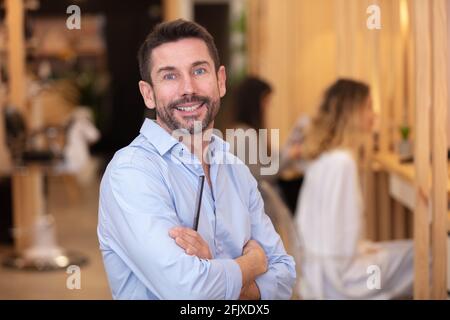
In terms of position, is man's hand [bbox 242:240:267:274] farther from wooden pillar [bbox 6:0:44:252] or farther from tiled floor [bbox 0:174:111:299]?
wooden pillar [bbox 6:0:44:252]

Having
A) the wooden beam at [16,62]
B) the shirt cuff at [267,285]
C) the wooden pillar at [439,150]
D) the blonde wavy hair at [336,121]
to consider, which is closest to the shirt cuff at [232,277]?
the shirt cuff at [267,285]

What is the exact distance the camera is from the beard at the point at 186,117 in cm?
171

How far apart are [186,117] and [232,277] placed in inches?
13.0

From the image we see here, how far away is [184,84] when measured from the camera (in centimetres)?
170

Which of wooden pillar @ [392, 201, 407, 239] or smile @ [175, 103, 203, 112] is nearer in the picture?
smile @ [175, 103, 203, 112]

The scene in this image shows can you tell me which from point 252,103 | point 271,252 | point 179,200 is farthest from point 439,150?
point 252,103

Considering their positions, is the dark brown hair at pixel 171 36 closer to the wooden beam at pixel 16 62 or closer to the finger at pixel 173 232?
the finger at pixel 173 232

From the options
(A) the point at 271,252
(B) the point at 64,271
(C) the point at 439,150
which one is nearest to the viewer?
(A) the point at 271,252

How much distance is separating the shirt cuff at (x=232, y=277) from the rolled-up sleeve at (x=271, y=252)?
130mm

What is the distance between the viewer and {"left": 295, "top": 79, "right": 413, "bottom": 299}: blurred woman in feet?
11.5

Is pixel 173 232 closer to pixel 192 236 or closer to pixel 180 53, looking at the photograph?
pixel 192 236

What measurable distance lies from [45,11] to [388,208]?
4245 millimetres

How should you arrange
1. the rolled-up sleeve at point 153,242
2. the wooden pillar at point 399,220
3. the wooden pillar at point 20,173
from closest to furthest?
1. the rolled-up sleeve at point 153,242
2. the wooden pillar at point 399,220
3. the wooden pillar at point 20,173

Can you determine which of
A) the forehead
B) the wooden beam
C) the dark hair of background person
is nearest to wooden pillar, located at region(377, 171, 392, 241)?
the dark hair of background person
